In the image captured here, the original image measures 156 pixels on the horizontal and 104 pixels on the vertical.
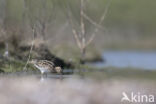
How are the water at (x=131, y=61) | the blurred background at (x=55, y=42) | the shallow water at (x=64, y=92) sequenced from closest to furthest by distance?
the shallow water at (x=64, y=92) → the blurred background at (x=55, y=42) → the water at (x=131, y=61)

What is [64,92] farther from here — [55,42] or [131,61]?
[131,61]

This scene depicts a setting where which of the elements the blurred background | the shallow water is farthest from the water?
the shallow water

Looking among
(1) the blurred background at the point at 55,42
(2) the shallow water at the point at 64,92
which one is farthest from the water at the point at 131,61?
(2) the shallow water at the point at 64,92

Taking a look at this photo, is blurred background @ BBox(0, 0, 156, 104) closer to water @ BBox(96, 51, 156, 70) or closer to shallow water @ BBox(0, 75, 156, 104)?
water @ BBox(96, 51, 156, 70)

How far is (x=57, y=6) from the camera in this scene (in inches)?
917

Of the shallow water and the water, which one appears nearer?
the shallow water

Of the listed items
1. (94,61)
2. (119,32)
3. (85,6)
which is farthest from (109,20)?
(85,6)

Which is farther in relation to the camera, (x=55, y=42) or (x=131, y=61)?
(x=131, y=61)

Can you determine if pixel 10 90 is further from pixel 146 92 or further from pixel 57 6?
pixel 57 6

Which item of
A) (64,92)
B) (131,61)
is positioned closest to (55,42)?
(131,61)

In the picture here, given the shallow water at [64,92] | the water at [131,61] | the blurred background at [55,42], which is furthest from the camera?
the water at [131,61]

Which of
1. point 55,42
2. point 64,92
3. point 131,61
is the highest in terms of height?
point 55,42

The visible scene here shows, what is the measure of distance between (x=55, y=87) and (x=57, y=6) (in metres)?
9.96

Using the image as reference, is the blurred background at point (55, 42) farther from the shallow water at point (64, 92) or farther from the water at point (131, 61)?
the shallow water at point (64, 92)
